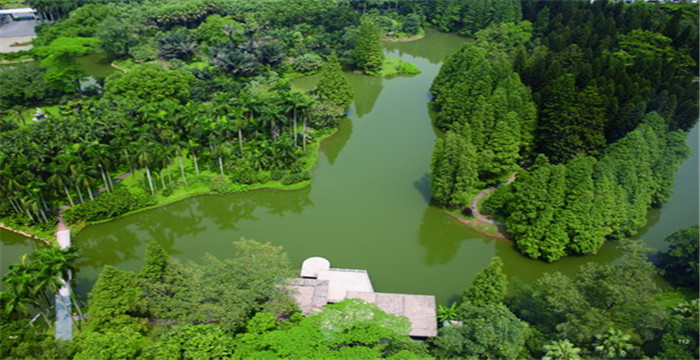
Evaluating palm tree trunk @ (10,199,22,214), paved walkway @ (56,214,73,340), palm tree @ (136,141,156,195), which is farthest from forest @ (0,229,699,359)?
palm tree trunk @ (10,199,22,214)

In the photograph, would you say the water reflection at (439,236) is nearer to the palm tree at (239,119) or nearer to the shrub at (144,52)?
the palm tree at (239,119)

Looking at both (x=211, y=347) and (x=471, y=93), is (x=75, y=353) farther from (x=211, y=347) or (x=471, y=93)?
(x=471, y=93)

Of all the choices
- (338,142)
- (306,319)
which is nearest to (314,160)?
(338,142)

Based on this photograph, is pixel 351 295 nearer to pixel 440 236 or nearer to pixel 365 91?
pixel 440 236

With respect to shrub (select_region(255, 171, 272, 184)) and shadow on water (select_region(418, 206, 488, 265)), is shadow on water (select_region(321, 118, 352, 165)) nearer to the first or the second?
shrub (select_region(255, 171, 272, 184))

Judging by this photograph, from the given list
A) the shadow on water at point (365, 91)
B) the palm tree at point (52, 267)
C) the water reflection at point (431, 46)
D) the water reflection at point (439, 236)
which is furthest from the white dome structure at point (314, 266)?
the water reflection at point (431, 46)

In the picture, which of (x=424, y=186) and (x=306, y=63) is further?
(x=306, y=63)

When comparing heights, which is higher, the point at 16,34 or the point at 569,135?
the point at 569,135

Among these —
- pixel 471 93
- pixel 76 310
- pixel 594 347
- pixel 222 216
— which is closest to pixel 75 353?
pixel 76 310
